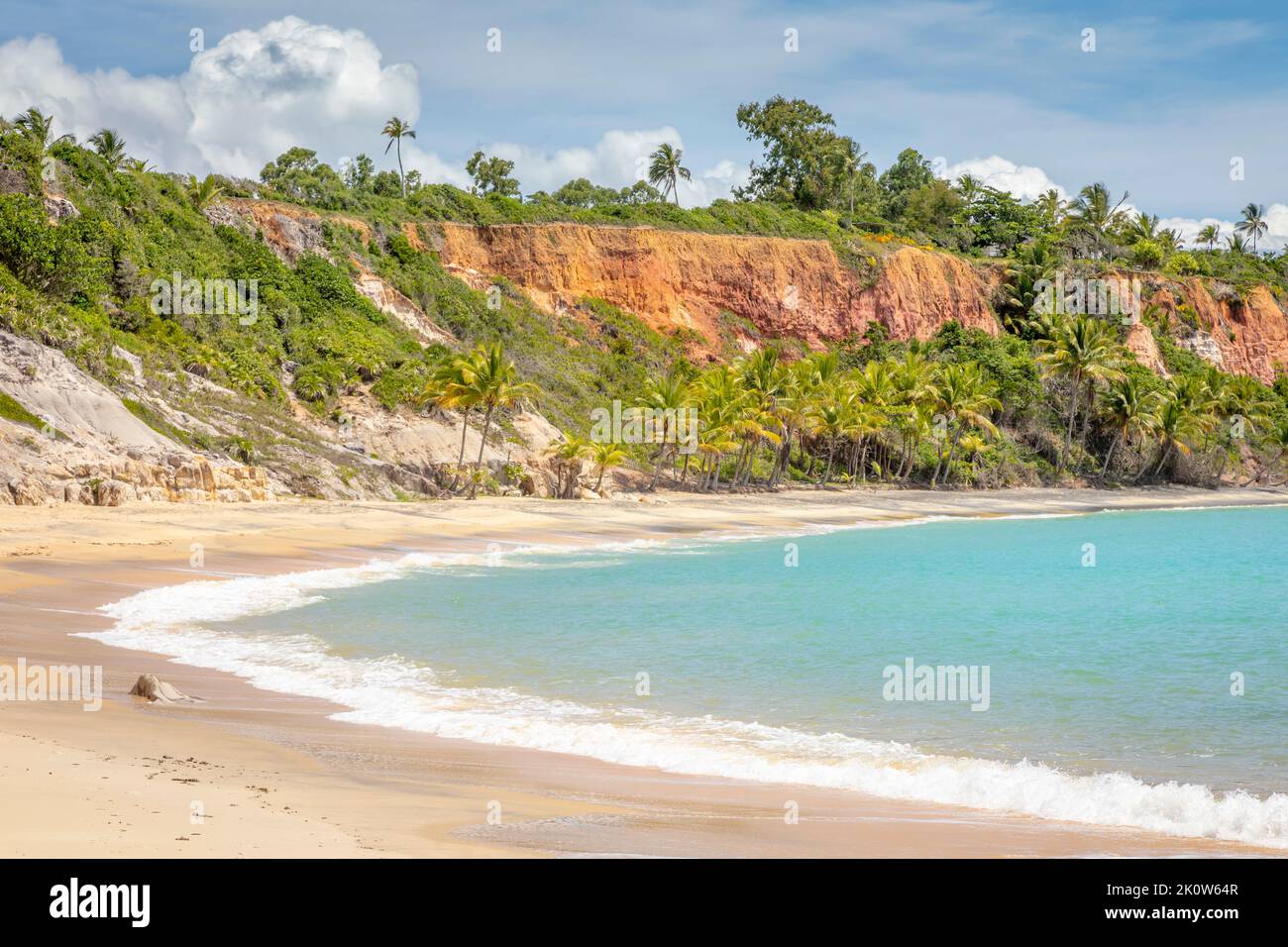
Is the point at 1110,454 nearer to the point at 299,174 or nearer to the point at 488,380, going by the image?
the point at 488,380

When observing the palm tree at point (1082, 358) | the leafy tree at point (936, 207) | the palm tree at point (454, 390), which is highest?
the leafy tree at point (936, 207)

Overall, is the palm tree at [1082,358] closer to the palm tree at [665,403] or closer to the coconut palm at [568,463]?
the palm tree at [665,403]

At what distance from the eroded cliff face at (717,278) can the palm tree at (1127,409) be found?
11.6m

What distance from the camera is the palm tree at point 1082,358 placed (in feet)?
198

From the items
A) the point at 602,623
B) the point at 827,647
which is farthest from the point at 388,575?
the point at 827,647

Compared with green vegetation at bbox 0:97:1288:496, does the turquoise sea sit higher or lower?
lower

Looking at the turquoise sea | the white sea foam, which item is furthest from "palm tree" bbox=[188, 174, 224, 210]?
the white sea foam

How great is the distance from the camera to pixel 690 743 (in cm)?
972

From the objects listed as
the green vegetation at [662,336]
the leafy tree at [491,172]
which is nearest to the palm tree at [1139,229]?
the green vegetation at [662,336]

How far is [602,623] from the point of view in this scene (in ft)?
54.8

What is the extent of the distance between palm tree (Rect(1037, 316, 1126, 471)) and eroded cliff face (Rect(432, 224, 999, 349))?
10116 millimetres

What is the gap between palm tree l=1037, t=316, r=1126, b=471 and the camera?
60406 millimetres

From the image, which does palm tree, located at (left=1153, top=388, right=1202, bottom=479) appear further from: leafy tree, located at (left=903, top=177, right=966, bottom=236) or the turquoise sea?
the turquoise sea

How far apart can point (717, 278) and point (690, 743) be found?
5723 cm
